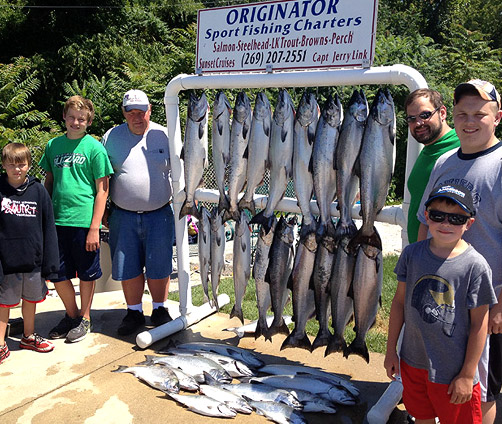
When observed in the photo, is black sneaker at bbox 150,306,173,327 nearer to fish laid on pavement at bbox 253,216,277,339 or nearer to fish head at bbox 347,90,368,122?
fish laid on pavement at bbox 253,216,277,339

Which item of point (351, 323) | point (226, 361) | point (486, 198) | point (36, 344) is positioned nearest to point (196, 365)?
point (226, 361)

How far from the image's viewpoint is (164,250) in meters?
4.52

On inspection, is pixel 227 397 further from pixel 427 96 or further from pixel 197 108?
pixel 427 96

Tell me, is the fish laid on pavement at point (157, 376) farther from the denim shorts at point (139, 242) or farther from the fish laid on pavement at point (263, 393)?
the denim shorts at point (139, 242)

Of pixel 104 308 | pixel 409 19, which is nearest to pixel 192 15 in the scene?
pixel 409 19

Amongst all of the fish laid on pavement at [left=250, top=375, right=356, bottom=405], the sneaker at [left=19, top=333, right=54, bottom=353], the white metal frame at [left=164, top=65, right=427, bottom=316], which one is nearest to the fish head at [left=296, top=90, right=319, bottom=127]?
the white metal frame at [left=164, top=65, right=427, bottom=316]

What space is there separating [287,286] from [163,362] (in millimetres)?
1127

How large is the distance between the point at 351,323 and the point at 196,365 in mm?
Answer: 1845

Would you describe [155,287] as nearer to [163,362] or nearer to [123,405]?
[163,362]

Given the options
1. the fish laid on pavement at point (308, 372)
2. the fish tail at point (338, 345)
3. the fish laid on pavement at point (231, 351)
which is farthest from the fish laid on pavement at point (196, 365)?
the fish tail at point (338, 345)

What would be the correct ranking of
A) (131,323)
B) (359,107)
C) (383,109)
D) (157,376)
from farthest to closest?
(131,323) < (157,376) < (359,107) < (383,109)

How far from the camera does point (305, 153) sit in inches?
133

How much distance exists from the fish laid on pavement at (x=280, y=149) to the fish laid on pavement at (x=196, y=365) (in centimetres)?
108

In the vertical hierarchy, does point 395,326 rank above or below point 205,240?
below
